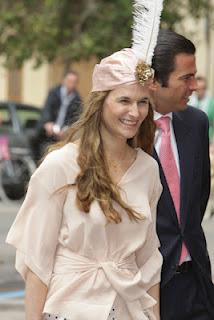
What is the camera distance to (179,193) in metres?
4.92

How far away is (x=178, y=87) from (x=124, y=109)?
91 centimetres

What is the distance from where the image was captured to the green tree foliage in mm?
22531

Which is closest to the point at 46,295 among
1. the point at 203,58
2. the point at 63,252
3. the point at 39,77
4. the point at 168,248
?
the point at 63,252

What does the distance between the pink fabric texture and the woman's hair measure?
0.03 metres

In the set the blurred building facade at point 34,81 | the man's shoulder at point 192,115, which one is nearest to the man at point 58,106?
the man's shoulder at point 192,115

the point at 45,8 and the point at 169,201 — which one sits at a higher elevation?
the point at 169,201

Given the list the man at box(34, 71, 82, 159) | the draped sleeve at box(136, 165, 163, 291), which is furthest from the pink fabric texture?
the man at box(34, 71, 82, 159)

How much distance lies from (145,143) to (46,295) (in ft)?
2.16

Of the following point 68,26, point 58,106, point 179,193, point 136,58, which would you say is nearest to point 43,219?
point 136,58

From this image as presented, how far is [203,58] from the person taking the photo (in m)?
34.4

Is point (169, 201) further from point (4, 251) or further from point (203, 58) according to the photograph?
point (203, 58)

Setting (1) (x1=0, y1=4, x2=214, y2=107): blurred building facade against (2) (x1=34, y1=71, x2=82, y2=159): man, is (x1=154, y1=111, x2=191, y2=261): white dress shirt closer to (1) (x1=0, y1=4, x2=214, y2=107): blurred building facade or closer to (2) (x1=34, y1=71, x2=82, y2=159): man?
(2) (x1=34, y1=71, x2=82, y2=159): man

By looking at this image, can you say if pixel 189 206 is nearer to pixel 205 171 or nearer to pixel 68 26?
pixel 205 171

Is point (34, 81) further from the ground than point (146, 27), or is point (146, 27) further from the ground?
point (146, 27)
